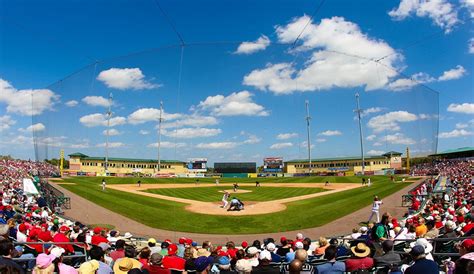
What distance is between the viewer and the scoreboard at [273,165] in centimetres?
8864

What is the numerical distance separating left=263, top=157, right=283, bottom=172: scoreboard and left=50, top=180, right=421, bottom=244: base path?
61.9 meters

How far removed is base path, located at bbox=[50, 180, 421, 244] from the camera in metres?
16.2

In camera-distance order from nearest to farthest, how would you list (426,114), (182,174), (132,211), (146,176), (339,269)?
(339,269)
(132,211)
(426,114)
(146,176)
(182,174)

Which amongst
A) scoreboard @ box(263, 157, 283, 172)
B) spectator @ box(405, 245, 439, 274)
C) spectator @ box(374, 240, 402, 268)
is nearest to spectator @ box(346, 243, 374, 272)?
spectator @ box(374, 240, 402, 268)

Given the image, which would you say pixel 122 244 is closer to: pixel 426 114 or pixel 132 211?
pixel 132 211

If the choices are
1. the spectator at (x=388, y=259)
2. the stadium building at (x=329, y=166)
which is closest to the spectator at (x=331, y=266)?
the spectator at (x=388, y=259)

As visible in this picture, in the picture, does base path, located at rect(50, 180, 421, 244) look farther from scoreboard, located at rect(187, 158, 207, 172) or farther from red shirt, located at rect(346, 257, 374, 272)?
scoreboard, located at rect(187, 158, 207, 172)

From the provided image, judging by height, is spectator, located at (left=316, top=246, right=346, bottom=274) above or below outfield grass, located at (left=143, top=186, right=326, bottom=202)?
above

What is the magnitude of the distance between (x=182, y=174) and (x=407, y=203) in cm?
5985

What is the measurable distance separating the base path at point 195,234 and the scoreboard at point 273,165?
61856 millimetres

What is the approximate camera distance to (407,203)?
84.6 ft

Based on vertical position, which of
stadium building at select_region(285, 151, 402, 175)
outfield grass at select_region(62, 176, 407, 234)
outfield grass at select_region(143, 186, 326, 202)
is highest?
stadium building at select_region(285, 151, 402, 175)

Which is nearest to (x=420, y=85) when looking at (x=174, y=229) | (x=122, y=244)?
(x=174, y=229)

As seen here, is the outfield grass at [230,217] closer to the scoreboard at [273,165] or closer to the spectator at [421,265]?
the spectator at [421,265]
